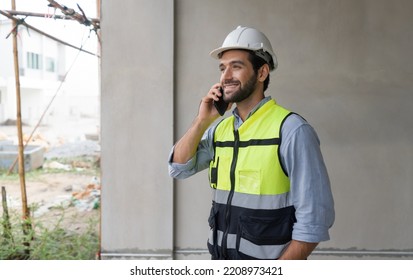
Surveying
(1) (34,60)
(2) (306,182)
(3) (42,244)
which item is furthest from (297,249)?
(1) (34,60)

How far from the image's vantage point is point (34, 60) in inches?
814

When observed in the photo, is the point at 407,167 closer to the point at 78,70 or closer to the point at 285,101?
the point at 285,101

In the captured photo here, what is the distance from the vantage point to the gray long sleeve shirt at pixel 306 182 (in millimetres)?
1551

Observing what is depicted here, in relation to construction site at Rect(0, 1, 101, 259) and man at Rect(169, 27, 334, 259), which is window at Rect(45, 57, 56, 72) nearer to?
construction site at Rect(0, 1, 101, 259)

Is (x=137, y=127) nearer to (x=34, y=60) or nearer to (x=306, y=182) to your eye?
(x=306, y=182)

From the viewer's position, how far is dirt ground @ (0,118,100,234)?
22.8 feet

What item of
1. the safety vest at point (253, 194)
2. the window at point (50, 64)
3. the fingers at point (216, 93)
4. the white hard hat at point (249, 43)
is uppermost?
the window at point (50, 64)

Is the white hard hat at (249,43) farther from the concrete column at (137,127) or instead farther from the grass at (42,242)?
the grass at (42,242)

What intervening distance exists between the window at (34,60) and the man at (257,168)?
20.8 m

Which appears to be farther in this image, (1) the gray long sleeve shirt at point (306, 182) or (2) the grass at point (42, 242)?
(2) the grass at point (42, 242)

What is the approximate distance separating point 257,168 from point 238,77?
0.42 meters

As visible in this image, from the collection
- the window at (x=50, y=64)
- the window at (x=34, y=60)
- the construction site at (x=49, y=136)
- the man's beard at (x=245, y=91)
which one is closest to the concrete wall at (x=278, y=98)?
the construction site at (x=49, y=136)

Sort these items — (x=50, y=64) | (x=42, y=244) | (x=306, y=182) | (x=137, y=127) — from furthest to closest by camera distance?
(x=50, y=64) < (x=42, y=244) < (x=137, y=127) < (x=306, y=182)

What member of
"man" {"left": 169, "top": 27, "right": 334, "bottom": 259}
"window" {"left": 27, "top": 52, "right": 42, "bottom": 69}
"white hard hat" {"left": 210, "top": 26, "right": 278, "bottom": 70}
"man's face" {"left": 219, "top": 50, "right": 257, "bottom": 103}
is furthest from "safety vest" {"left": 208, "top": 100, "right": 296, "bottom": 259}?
"window" {"left": 27, "top": 52, "right": 42, "bottom": 69}
